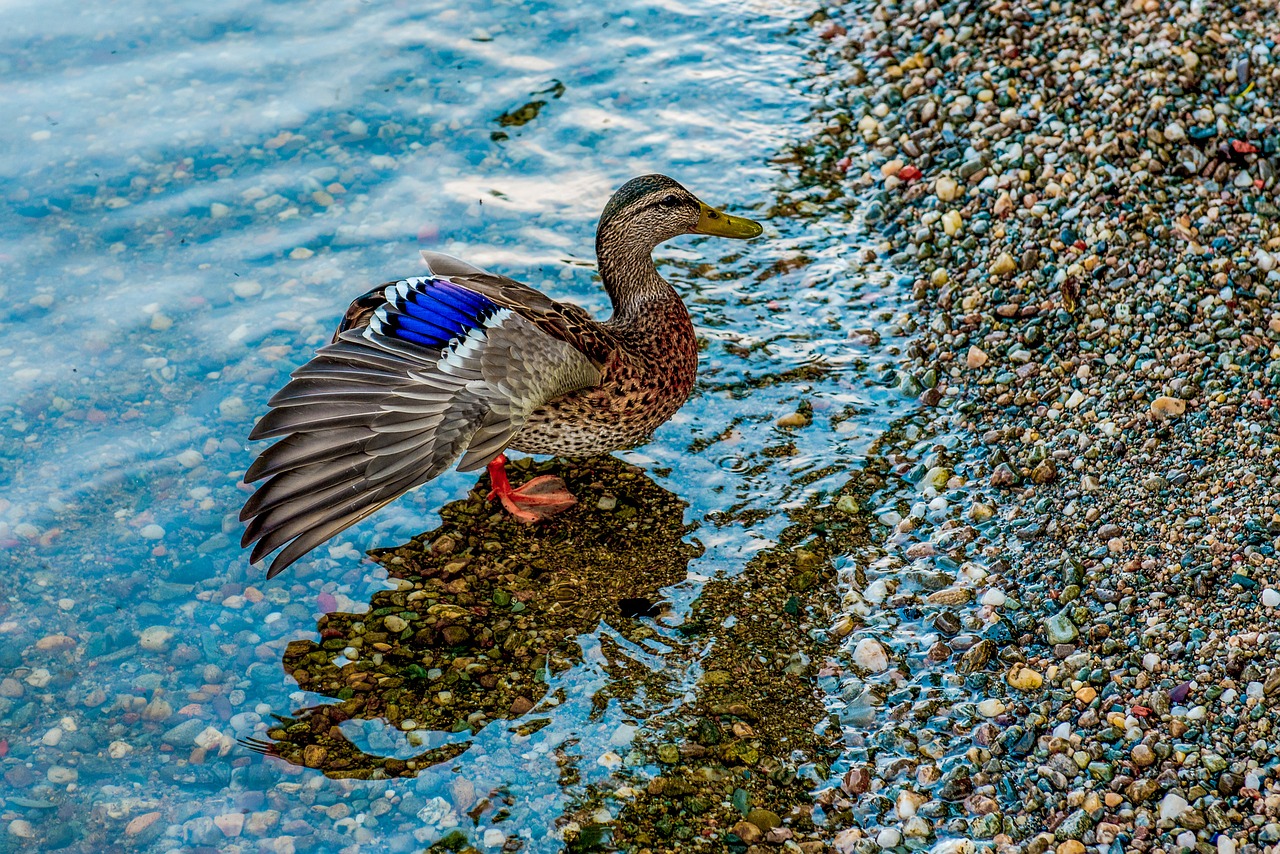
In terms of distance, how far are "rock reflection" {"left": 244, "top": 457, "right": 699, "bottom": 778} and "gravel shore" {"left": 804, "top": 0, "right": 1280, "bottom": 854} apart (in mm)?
1011

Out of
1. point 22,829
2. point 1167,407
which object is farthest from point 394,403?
point 1167,407

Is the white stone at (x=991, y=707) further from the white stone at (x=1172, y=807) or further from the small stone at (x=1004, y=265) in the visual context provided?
the small stone at (x=1004, y=265)

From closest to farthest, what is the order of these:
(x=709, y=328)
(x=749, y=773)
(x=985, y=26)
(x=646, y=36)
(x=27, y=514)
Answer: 1. (x=749, y=773)
2. (x=27, y=514)
3. (x=709, y=328)
4. (x=985, y=26)
5. (x=646, y=36)

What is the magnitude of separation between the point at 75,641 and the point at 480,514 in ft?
6.50

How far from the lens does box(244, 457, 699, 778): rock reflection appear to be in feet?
16.3

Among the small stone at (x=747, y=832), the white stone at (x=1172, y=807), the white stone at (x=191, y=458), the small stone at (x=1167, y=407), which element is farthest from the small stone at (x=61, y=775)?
the small stone at (x=1167, y=407)

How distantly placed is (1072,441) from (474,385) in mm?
2984

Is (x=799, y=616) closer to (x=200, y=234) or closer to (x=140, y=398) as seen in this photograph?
(x=140, y=398)

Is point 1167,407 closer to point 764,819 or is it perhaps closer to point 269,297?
point 764,819

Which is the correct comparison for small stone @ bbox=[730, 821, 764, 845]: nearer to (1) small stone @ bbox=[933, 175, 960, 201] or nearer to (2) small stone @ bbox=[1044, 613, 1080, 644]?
(2) small stone @ bbox=[1044, 613, 1080, 644]

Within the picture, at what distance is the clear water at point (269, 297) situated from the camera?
16.0ft

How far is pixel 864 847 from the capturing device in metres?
4.38

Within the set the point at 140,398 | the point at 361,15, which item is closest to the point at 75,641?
the point at 140,398

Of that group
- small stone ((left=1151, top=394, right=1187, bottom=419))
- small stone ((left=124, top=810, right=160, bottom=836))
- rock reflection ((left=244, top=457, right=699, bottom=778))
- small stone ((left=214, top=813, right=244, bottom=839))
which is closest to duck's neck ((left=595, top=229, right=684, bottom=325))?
rock reflection ((left=244, top=457, right=699, bottom=778))
